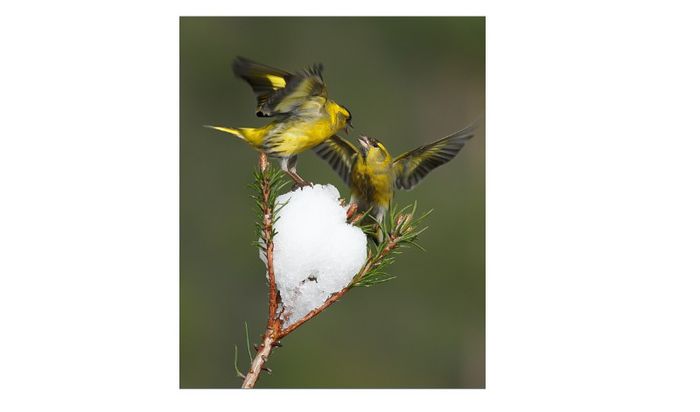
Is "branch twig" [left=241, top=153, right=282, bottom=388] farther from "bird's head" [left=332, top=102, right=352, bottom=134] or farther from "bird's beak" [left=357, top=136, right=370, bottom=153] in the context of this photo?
"bird's beak" [left=357, top=136, right=370, bottom=153]

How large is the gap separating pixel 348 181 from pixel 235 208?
1.08m

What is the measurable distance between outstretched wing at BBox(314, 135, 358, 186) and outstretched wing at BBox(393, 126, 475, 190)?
0.12m

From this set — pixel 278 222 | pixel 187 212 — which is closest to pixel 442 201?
pixel 187 212

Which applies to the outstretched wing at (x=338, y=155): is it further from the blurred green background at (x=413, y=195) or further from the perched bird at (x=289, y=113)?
the blurred green background at (x=413, y=195)

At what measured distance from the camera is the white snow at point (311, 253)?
4.01ft

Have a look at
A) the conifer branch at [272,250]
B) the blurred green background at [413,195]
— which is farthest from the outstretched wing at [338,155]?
the blurred green background at [413,195]

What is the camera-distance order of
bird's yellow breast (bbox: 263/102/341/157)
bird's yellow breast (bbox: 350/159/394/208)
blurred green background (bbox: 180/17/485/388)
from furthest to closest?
blurred green background (bbox: 180/17/485/388) → bird's yellow breast (bbox: 350/159/394/208) → bird's yellow breast (bbox: 263/102/341/157)

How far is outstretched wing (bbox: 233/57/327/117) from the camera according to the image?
55.9 inches

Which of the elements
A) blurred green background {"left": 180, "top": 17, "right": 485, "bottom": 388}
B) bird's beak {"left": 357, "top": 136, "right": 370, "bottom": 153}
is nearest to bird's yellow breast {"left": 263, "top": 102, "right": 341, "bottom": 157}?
bird's beak {"left": 357, "top": 136, "right": 370, "bottom": 153}

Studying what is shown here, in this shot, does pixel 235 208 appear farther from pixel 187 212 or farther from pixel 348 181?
pixel 348 181

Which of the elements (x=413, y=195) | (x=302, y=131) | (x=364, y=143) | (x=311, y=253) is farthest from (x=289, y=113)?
(x=413, y=195)

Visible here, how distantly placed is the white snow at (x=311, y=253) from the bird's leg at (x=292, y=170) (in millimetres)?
191

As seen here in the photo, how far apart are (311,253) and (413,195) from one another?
1.40 metres

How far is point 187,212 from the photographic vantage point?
2.79 m
